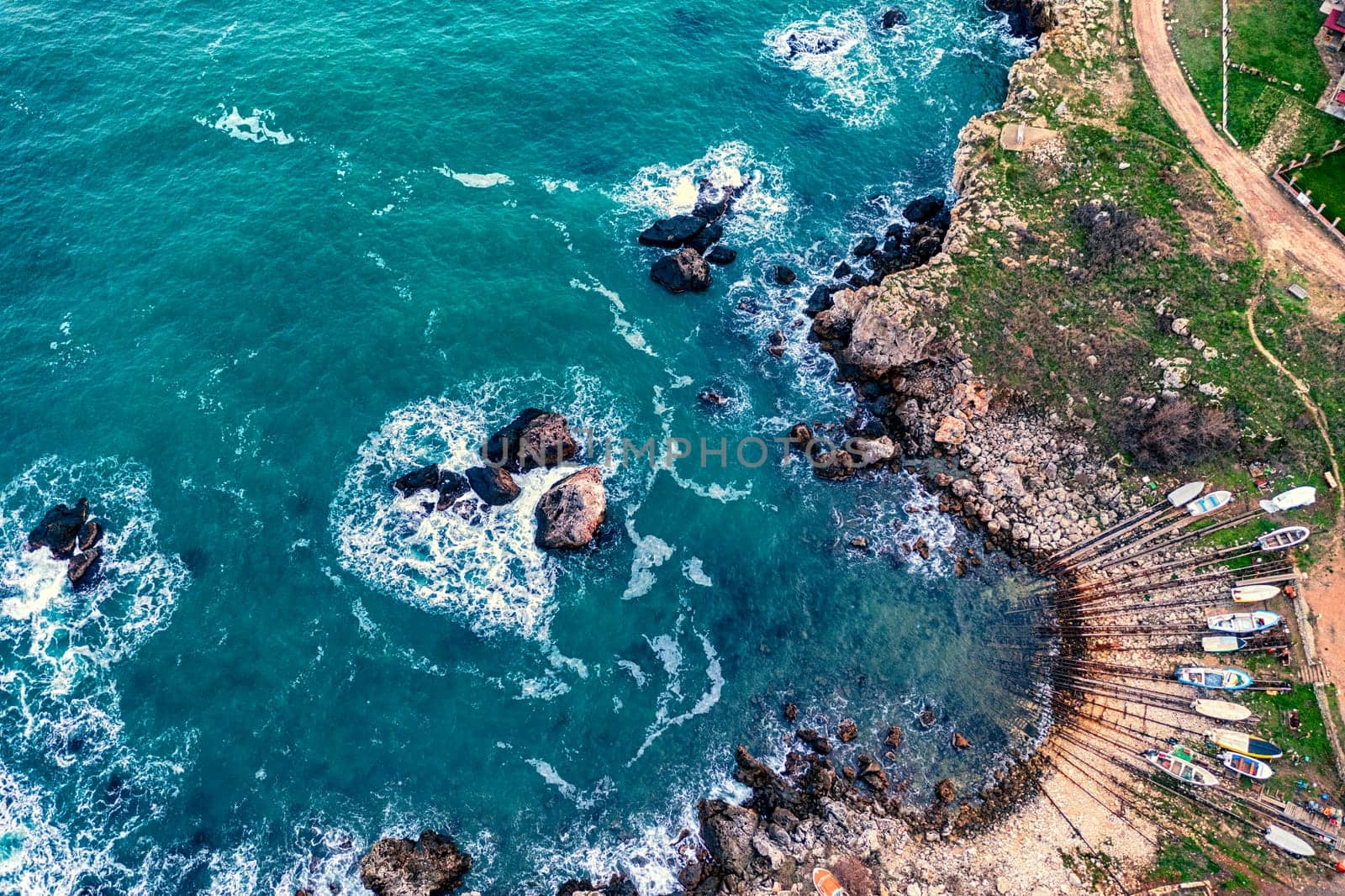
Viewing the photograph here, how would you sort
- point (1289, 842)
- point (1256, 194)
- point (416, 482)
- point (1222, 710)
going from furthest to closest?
point (1256, 194) < point (416, 482) < point (1222, 710) < point (1289, 842)

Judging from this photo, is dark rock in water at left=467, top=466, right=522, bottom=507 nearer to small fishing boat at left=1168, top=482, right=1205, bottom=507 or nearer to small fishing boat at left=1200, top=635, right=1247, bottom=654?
→ small fishing boat at left=1168, top=482, right=1205, bottom=507

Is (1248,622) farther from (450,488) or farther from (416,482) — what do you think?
(416,482)

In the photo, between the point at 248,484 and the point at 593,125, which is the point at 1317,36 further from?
the point at 248,484

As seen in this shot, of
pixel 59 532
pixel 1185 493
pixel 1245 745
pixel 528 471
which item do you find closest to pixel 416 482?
pixel 528 471

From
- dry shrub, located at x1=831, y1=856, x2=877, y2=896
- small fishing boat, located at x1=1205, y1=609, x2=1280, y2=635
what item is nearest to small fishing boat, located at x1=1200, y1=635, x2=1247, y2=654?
small fishing boat, located at x1=1205, y1=609, x2=1280, y2=635

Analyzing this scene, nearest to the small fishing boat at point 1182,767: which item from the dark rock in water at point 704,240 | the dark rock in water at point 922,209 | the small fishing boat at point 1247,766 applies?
the small fishing boat at point 1247,766

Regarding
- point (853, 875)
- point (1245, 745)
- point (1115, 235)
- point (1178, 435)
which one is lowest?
point (853, 875)

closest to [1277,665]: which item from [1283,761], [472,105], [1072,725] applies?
[1283,761]
